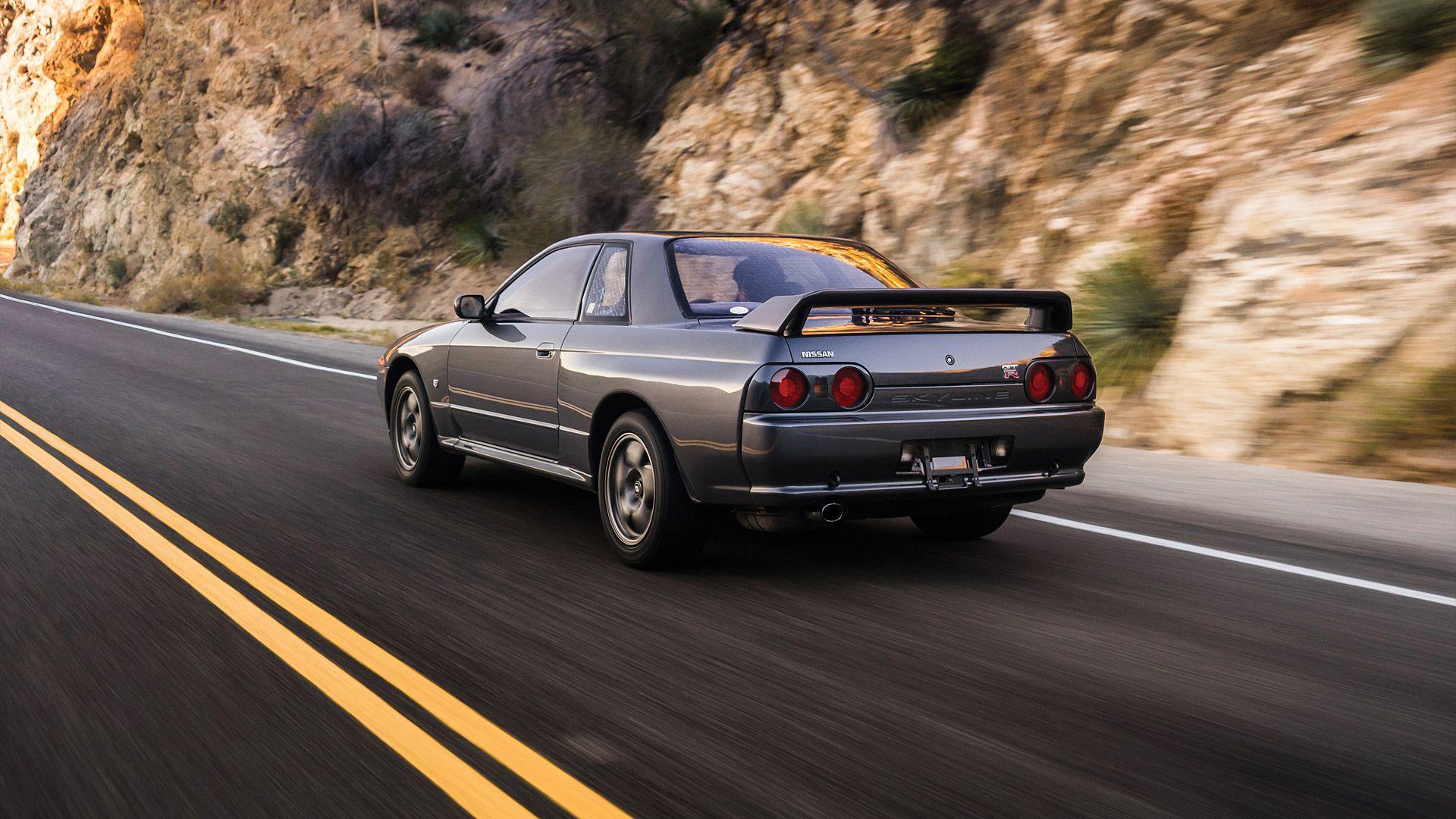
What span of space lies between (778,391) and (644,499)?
96 centimetres

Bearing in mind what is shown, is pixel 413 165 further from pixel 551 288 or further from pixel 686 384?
pixel 686 384

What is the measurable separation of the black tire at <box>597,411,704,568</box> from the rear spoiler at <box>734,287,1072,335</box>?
0.69m

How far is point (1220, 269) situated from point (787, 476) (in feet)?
21.8

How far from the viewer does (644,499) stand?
5.71 meters

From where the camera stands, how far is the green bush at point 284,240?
3278 cm

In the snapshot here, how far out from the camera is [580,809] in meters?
3.20

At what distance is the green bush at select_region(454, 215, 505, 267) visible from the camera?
25.6 m

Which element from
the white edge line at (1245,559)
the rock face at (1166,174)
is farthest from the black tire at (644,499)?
the rock face at (1166,174)

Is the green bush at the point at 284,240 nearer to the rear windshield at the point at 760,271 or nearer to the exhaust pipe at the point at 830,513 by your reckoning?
the rear windshield at the point at 760,271

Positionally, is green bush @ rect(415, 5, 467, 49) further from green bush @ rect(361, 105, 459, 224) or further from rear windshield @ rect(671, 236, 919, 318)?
rear windshield @ rect(671, 236, 919, 318)

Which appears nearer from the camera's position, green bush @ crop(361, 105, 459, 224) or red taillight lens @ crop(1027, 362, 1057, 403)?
red taillight lens @ crop(1027, 362, 1057, 403)

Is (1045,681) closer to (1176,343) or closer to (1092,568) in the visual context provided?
(1092,568)

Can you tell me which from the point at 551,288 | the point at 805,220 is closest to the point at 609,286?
the point at 551,288

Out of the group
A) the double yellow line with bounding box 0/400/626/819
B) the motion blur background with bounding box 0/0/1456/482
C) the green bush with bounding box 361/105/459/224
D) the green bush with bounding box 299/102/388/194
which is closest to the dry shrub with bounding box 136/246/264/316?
the motion blur background with bounding box 0/0/1456/482
